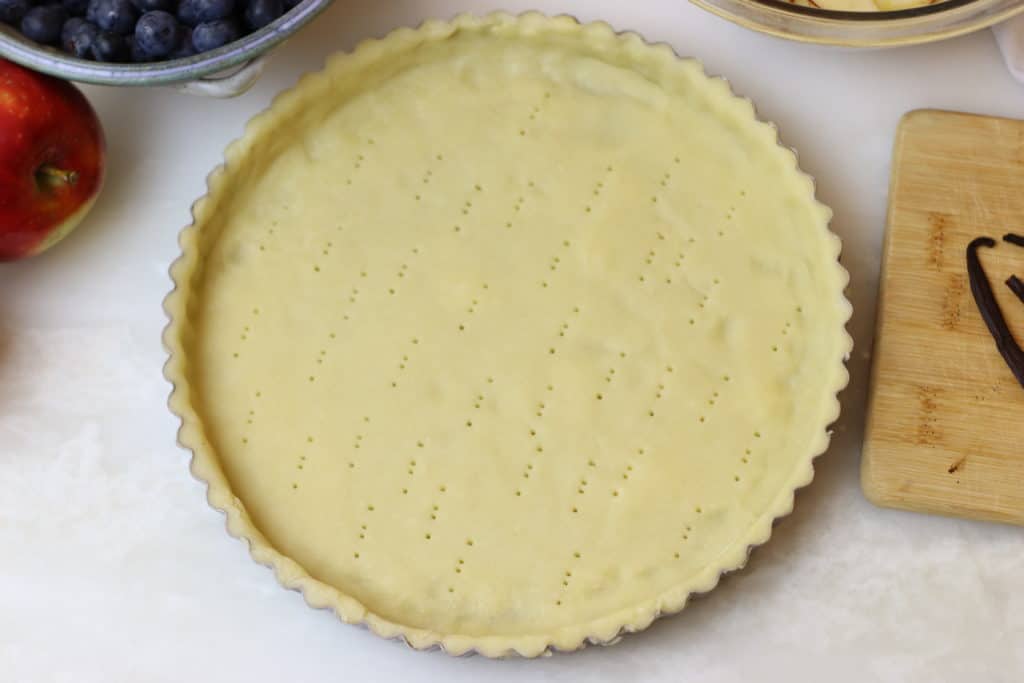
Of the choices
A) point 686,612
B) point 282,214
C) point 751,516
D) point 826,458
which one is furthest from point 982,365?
point 282,214

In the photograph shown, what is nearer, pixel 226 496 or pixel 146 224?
pixel 226 496

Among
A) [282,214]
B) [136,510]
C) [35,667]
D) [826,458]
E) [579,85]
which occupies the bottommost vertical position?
[35,667]

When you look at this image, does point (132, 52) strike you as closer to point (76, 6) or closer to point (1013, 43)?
point (76, 6)

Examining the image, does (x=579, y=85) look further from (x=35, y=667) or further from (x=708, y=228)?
(x=35, y=667)

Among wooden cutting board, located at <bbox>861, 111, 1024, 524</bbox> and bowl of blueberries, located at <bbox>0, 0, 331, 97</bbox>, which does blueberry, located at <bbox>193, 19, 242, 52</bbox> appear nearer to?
bowl of blueberries, located at <bbox>0, 0, 331, 97</bbox>

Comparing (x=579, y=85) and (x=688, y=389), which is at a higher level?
(x=579, y=85)

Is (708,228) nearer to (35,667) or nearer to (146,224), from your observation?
(146,224)

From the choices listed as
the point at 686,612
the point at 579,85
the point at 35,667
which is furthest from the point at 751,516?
the point at 35,667
